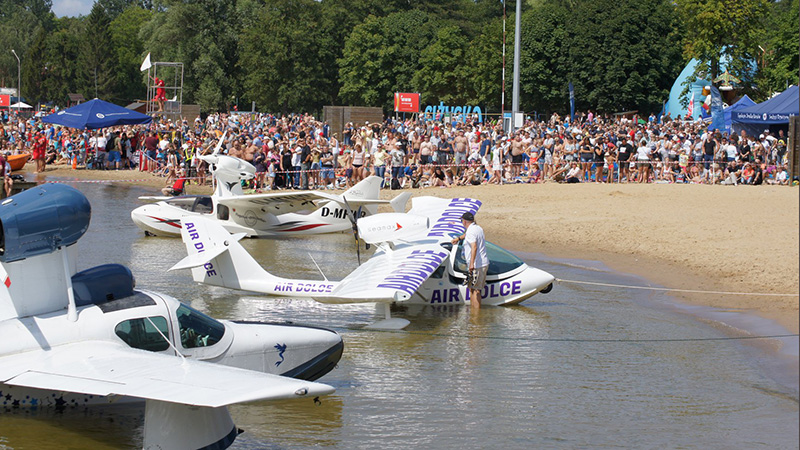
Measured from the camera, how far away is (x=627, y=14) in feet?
182

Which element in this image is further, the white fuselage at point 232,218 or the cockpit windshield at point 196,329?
the white fuselage at point 232,218

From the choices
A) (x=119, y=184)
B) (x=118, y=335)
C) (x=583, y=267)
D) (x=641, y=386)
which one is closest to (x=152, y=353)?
(x=118, y=335)

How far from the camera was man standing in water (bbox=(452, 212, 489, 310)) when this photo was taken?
14859 millimetres

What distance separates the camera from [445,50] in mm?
67500

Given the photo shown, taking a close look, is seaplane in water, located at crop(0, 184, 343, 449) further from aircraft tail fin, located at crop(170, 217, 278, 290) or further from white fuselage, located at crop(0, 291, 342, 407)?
aircraft tail fin, located at crop(170, 217, 278, 290)

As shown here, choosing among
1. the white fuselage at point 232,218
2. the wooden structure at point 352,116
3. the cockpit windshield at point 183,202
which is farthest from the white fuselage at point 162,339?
the wooden structure at point 352,116

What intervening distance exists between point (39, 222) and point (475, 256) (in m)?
8.16

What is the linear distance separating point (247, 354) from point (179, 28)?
2938 inches

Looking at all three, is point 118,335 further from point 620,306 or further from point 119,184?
point 119,184

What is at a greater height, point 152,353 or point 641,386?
point 152,353

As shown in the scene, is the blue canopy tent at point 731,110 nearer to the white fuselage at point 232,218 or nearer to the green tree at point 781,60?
the green tree at point 781,60

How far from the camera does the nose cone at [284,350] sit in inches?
394

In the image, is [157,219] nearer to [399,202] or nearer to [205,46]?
[399,202]

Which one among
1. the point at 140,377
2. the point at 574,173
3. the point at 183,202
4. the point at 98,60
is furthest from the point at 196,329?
the point at 98,60
